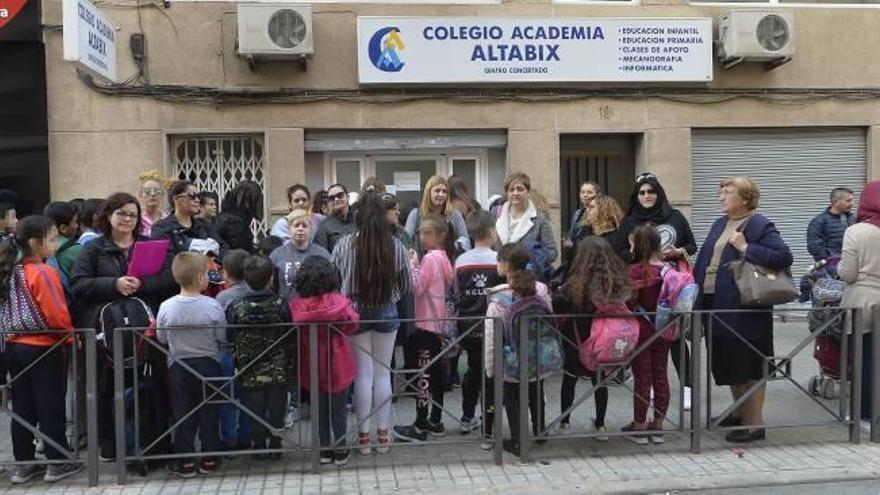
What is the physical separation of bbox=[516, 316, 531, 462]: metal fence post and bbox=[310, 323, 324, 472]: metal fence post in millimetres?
1348

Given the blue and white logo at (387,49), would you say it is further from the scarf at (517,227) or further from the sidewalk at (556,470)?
the sidewalk at (556,470)

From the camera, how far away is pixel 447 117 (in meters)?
10.0

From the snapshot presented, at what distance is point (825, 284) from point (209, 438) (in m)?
5.06

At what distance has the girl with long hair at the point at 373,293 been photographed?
5.27 metres

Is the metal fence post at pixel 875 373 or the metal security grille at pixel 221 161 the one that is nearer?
the metal fence post at pixel 875 373

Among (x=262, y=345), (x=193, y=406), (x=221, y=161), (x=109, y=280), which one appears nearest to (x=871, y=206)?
(x=262, y=345)

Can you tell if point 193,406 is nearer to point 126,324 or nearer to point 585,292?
point 126,324

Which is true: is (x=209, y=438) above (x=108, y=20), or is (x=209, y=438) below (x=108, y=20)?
below

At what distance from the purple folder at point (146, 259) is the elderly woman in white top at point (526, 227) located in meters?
2.88

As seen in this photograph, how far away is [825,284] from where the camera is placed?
6.59 meters

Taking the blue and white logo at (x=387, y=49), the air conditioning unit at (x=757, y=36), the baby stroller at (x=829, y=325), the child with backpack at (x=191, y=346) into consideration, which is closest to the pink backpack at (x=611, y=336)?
the baby stroller at (x=829, y=325)

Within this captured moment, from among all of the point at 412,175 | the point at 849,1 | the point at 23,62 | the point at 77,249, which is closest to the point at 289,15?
the point at 412,175

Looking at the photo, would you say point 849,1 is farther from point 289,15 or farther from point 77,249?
point 77,249

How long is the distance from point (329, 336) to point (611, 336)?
1.90 meters
